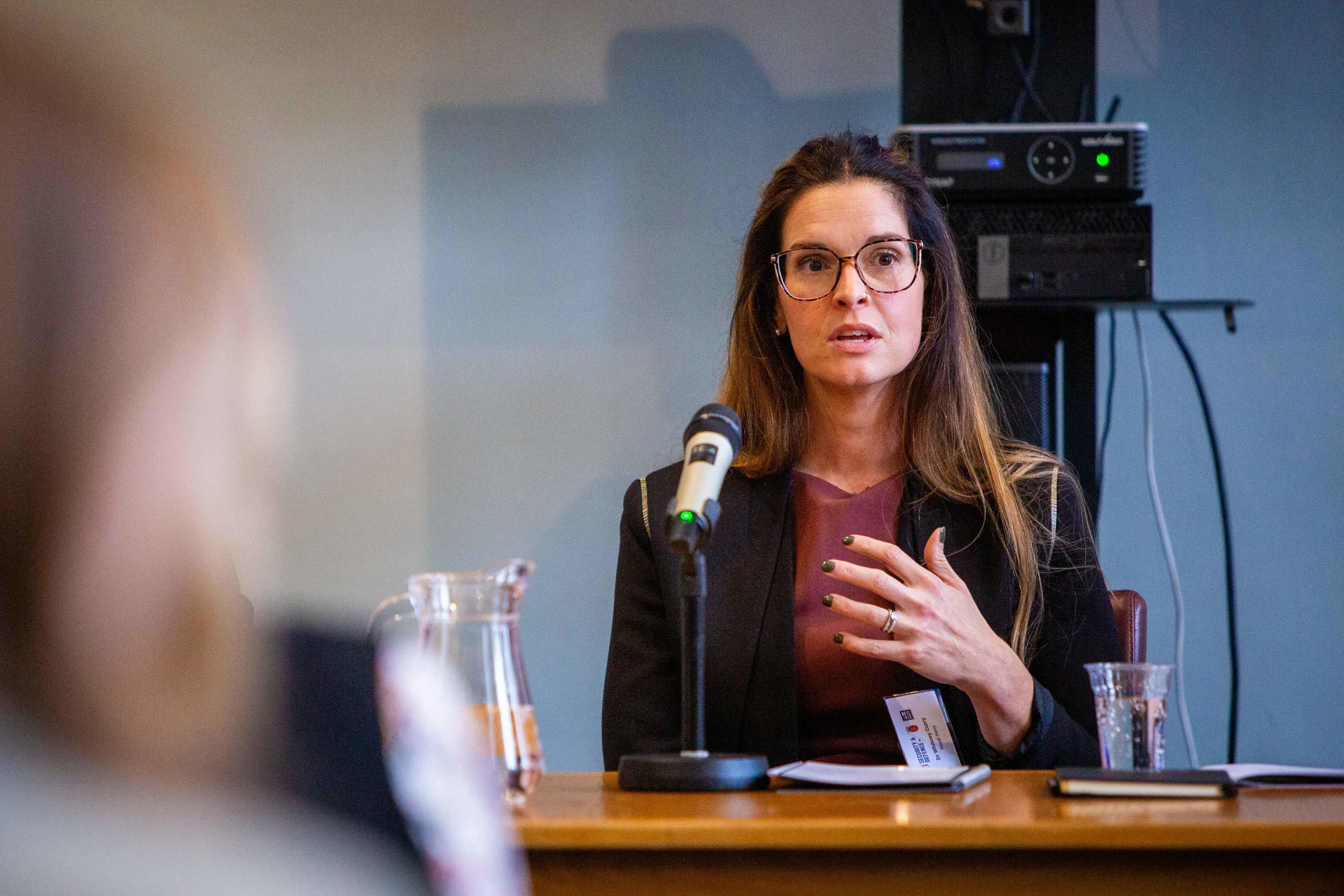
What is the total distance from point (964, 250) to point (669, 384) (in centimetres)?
91

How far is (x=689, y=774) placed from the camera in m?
1.20

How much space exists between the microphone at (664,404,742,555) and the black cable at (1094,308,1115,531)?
1.77m

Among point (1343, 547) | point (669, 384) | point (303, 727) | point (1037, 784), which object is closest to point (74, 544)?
point (303, 727)

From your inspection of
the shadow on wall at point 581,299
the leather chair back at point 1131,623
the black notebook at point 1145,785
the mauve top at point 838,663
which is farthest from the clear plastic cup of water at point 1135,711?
the shadow on wall at point 581,299

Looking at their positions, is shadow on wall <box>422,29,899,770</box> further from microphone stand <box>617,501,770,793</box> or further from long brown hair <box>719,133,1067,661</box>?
microphone stand <box>617,501,770,793</box>

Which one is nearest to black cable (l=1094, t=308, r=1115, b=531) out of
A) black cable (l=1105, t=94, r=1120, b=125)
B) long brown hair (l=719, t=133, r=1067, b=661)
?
black cable (l=1105, t=94, r=1120, b=125)

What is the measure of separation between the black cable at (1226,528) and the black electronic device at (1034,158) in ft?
1.84

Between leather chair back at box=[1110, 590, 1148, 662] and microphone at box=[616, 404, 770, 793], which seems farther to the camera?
leather chair back at box=[1110, 590, 1148, 662]

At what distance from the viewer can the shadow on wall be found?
2961 mm

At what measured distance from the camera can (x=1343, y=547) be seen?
9.09 ft

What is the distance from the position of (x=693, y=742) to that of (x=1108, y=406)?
6.10 feet

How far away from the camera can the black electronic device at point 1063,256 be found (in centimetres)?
222

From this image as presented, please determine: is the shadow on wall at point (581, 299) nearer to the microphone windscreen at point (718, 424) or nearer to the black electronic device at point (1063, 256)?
the black electronic device at point (1063, 256)

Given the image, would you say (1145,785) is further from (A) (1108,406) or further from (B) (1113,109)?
(A) (1108,406)
